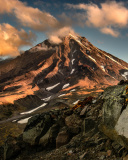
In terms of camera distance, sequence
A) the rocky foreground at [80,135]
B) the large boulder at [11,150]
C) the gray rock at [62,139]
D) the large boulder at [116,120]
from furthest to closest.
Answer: the large boulder at [11,150] → the gray rock at [62,139] → the rocky foreground at [80,135] → the large boulder at [116,120]

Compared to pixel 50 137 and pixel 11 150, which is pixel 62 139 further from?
pixel 11 150

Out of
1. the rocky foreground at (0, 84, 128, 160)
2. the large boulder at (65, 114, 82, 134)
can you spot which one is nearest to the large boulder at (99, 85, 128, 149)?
the rocky foreground at (0, 84, 128, 160)

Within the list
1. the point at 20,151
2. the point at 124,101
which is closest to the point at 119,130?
the point at 124,101

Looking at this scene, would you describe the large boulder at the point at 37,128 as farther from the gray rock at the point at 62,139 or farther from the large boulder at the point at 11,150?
the gray rock at the point at 62,139

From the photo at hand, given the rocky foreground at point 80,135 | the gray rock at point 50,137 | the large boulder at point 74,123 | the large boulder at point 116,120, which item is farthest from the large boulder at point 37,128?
the large boulder at point 116,120

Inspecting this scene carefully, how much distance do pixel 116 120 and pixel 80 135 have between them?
5130mm

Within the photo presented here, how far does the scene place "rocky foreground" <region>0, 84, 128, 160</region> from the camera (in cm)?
926

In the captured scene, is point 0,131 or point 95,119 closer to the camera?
point 95,119

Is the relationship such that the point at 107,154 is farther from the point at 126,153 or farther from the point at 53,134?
the point at 53,134

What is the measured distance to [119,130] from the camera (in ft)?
30.1

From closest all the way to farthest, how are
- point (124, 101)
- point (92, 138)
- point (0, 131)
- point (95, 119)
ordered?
1. point (124, 101)
2. point (92, 138)
3. point (95, 119)
4. point (0, 131)

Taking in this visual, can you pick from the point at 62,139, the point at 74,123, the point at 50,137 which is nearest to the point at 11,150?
the point at 50,137

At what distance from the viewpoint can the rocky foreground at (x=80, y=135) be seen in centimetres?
926

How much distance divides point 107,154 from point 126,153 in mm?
1327
